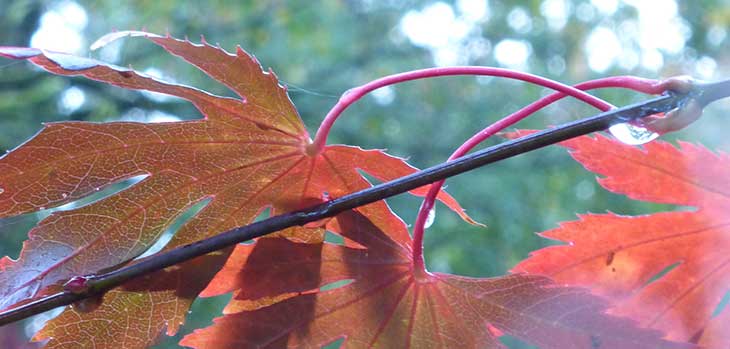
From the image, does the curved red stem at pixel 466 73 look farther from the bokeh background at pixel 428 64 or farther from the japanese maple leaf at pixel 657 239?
the bokeh background at pixel 428 64

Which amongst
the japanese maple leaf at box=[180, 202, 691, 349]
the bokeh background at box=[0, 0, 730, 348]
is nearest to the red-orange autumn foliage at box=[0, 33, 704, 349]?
the japanese maple leaf at box=[180, 202, 691, 349]

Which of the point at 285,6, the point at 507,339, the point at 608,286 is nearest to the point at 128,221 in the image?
the point at 608,286

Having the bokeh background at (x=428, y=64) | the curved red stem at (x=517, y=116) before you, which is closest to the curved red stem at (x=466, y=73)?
the curved red stem at (x=517, y=116)

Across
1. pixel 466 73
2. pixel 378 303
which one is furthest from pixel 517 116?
pixel 378 303

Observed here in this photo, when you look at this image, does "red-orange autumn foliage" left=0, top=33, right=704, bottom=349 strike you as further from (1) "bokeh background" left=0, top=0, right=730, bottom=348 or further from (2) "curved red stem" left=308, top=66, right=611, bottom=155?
(1) "bokeh background" left=0, top=0, right=730, bottom=348

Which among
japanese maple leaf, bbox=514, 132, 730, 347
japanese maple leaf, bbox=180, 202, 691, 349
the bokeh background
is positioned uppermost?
the bokeh background
